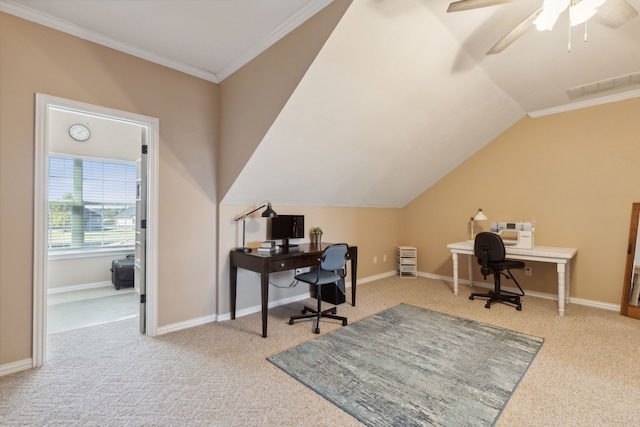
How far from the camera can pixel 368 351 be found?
2586 mm

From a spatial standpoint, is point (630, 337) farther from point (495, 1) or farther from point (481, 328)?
point (495, 1)

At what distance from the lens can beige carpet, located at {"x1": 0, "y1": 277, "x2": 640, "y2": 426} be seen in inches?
70.3

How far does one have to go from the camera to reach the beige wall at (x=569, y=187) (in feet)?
12.1

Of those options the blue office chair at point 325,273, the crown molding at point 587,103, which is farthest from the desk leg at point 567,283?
the blue office chair at point 325,273

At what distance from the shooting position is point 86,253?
15.1 feet

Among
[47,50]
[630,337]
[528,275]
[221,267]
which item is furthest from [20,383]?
[528,275]

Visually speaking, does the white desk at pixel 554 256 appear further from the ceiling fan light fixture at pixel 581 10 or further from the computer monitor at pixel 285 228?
the ceiling fan light fixture at pixel 581 10

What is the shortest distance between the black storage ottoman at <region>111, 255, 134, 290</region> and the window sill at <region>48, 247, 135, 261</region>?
0.35 meters

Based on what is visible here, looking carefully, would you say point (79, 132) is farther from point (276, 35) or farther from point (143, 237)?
point (276, 35)

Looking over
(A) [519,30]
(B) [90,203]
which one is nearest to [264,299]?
(A) [519,30]

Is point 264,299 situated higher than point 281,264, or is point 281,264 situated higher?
point 281,264

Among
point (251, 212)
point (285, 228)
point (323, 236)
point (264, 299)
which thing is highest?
point (251, 212)

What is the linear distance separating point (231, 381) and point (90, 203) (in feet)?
14.0

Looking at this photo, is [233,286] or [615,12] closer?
[615,12]
